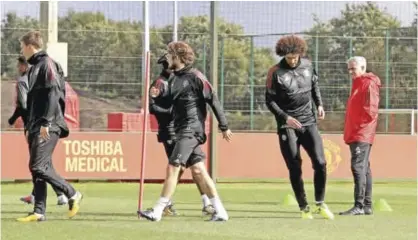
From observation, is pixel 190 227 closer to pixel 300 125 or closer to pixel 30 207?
pixel 300 125

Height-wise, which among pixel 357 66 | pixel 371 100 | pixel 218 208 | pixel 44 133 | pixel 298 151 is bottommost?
pixel 218 208

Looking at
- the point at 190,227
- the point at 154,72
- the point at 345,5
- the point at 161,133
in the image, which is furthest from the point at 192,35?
the point at 190,227

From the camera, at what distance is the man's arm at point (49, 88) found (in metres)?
11.1

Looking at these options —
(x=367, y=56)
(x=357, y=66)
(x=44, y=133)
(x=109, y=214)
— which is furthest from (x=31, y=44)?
(x=367, y=56)

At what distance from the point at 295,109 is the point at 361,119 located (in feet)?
4.28

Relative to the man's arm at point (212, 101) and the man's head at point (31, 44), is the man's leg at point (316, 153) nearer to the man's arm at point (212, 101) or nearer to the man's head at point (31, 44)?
the man's arm at point (212, 101)

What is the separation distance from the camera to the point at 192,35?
78.5ft

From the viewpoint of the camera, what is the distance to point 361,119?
13.2 metres

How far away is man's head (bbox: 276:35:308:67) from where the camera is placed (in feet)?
39.4

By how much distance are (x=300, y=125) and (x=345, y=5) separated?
12.5 meters

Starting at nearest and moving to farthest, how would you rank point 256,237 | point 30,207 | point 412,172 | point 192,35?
1. point 256,237
2. point 30,207
3. point 412,172
4. point 192,35

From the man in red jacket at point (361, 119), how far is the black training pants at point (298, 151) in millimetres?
954

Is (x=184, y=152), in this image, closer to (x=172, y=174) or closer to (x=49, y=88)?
(x=172, y=174)

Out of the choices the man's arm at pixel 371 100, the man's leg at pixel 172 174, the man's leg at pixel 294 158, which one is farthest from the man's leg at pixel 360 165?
the man's leg at pixel 172 174
